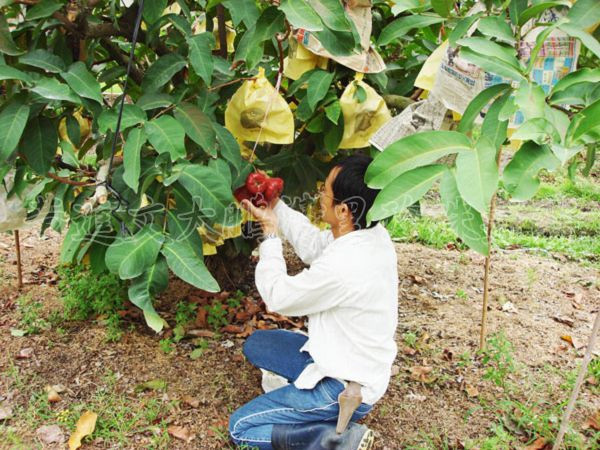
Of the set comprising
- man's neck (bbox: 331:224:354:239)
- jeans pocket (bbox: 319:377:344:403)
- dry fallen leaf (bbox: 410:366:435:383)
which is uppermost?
man's neck (bbox: 331:224:354:239)

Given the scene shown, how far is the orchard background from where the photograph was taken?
3.78 ft

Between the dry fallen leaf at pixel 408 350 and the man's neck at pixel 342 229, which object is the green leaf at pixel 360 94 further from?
A: the dry fallen leaf at pixel 408 350

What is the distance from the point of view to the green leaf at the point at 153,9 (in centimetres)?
153

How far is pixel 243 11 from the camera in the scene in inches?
54.3

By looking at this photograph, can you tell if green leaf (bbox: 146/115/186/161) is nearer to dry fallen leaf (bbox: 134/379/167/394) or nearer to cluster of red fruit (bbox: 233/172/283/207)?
cluster of red fruit (bbox: 233/172/283/207)

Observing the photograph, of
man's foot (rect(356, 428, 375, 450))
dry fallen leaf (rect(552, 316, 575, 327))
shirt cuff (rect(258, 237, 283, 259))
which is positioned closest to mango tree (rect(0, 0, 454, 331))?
shirt cuff (rect(258, 237, 283, 259))

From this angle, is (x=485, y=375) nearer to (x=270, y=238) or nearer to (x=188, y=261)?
(x=270, y=238)

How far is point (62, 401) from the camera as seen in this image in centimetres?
196

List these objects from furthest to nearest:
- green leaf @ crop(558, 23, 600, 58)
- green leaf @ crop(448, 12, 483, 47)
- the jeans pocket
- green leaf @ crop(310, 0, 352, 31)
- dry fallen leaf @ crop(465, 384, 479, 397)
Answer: dry fallen leaf @ crop(465, 384, 479, 397)
the jeans pocket
green leaf @ crop(448, 12, 483, 47)
green leaf @ crop(310, 0, 352, 31)
green leaf @ crop(558, 23, 600, 58)

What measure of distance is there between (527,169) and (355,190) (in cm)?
58

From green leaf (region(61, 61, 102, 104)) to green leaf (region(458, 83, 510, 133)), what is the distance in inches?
32.2

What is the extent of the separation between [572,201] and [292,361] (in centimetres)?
335

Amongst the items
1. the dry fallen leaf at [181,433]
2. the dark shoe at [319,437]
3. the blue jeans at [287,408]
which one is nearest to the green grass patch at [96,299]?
the dry fallen leaf at [181,433]

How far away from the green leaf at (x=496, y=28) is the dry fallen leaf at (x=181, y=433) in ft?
4.62
